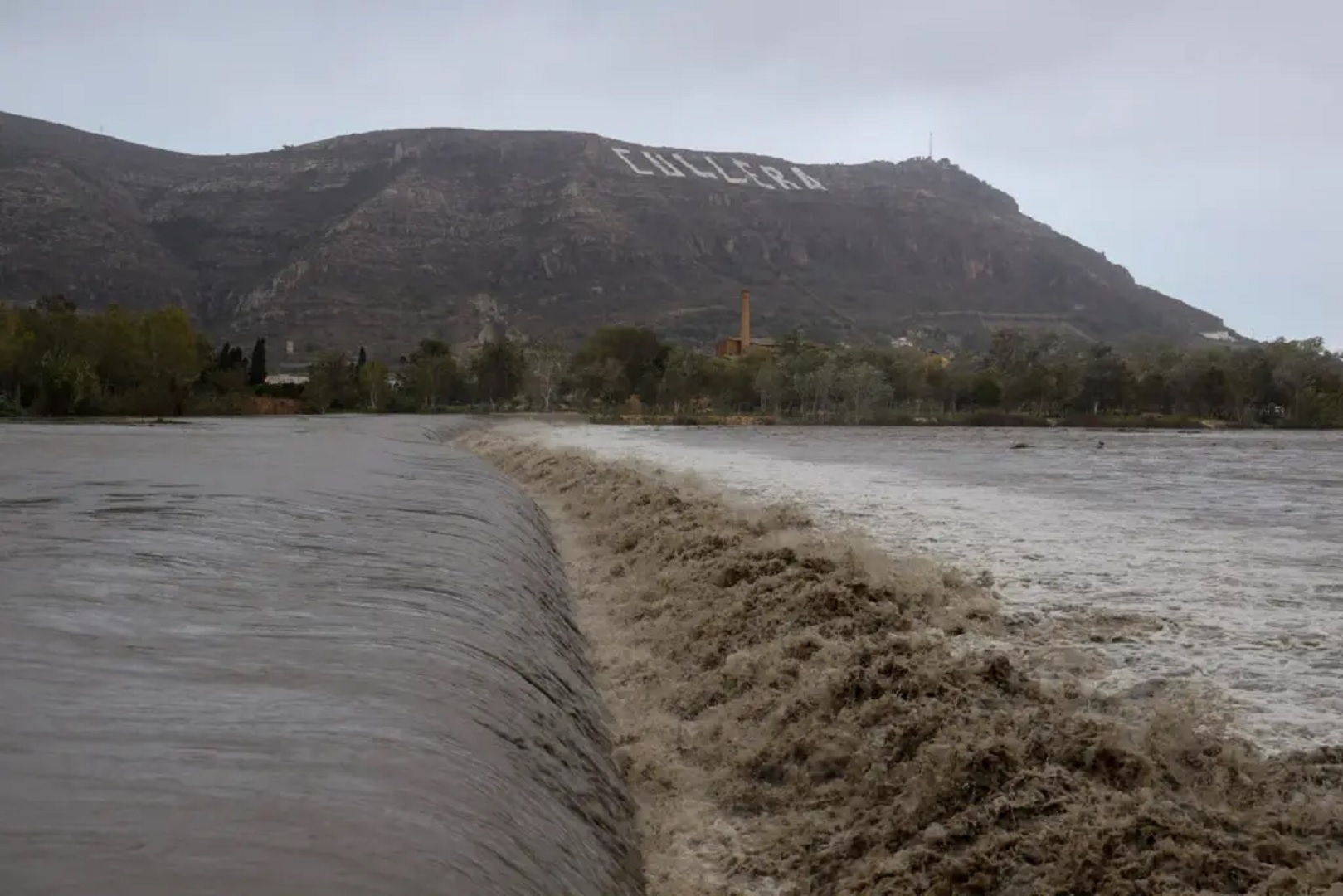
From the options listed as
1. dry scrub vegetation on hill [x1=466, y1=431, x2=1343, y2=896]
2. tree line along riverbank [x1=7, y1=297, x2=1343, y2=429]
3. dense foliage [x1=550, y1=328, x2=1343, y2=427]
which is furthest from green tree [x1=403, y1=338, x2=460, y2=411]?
dry scrub vegetation on hill [x1=466, y1=431, x2=1343, y2=896]

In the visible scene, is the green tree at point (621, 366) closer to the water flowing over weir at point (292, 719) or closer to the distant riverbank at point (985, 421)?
the distant riverbank at point (985, 421)

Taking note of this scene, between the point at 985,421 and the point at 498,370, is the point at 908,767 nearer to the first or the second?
the point at 985,421

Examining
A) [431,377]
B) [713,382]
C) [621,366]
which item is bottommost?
[431,377]

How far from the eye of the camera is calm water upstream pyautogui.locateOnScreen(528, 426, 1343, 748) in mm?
7804

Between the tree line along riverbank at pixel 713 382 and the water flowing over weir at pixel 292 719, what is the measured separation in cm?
6848

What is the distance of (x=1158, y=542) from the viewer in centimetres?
1502

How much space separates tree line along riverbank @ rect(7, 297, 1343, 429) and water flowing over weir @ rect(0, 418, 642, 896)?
2696 inches

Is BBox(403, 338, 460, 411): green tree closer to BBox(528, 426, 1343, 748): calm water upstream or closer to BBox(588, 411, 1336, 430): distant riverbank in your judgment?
BBox(588, 411, 1336, 430): distant riverbank

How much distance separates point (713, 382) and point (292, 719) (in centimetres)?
11065

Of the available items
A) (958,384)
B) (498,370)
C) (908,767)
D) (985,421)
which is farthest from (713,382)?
(908,767)

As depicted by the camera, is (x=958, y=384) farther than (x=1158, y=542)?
Yes

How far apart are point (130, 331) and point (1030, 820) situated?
79.2 metres

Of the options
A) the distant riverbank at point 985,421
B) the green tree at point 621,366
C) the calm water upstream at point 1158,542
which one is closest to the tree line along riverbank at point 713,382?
the green tree at point 621,366

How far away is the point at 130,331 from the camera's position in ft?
243
